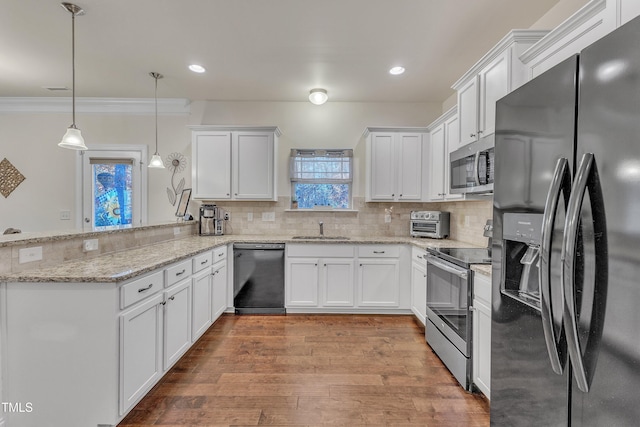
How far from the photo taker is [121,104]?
415cm

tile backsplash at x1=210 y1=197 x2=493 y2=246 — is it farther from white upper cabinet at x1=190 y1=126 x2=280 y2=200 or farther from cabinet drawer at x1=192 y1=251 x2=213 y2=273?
cabinet drawer at x1=192 y1=251 x2=213 y2=273

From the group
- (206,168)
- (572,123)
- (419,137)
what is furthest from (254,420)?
(419,137)

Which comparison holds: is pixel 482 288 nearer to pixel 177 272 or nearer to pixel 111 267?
pixel 177 272

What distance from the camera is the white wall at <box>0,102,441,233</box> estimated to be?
163 inches

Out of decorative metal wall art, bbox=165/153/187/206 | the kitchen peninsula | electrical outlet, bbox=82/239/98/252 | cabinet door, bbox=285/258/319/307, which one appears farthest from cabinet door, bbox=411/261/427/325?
decorative metal wall art, bbox=165/153/187/206

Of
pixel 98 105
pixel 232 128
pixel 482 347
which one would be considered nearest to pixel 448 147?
pixel 482 347

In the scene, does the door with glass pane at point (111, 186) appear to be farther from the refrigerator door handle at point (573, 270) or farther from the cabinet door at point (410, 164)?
the refrigerator door handle at point (573, 270)

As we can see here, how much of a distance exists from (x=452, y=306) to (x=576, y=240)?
1552mm

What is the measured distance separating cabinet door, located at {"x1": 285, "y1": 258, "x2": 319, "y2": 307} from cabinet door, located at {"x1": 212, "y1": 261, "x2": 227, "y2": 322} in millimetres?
716

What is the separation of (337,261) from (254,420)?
1924mm

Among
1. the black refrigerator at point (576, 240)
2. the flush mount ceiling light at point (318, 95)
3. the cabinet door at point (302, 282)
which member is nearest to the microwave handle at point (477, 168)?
the black refrigerator at point (576, 240)

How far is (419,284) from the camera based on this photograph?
318 cm

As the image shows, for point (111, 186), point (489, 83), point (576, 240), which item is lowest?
point (576, 240)

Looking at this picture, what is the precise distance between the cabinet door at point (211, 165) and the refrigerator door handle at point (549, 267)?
3464 millimetres
